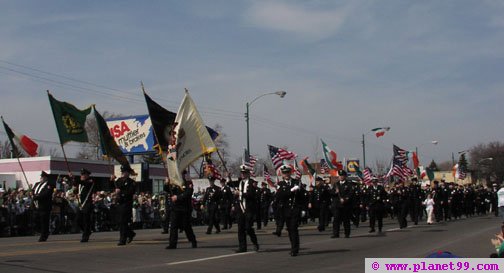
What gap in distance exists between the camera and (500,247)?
673 centimetres

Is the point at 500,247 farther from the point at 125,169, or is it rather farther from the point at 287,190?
the point at 125,169

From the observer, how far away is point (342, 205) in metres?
19.0

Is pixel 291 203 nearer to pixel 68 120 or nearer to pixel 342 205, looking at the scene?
pixel 342 205

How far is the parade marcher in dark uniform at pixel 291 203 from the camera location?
13258 mm

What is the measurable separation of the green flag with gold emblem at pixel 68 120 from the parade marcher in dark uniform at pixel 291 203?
698 cm

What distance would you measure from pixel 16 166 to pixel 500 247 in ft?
129

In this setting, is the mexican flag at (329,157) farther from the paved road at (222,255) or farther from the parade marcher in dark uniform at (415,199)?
the paved road at (222,255)

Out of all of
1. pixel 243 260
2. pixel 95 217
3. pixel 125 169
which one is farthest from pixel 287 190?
pixel 95 217

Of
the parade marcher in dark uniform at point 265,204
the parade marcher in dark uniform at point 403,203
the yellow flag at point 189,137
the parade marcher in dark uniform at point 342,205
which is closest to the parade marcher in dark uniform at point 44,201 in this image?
the yellow flag at point 189,137

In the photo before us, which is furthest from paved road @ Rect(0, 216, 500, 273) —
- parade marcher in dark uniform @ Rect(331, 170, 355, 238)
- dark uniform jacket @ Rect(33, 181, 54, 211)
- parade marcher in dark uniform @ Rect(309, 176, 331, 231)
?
parade marcher in dark uniform @ Rect(309, 176, 331, 231)

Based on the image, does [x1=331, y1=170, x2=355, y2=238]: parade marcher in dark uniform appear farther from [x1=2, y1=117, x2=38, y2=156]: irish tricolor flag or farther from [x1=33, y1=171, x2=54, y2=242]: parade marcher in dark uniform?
[x1=2, y1=117, x2=38, y2=156]: irish tricolor flag

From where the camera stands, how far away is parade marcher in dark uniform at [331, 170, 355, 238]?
62.0 feet

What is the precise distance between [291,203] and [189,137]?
280cm

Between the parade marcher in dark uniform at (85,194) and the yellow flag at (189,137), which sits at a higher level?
the yellow flag at (189,137)
